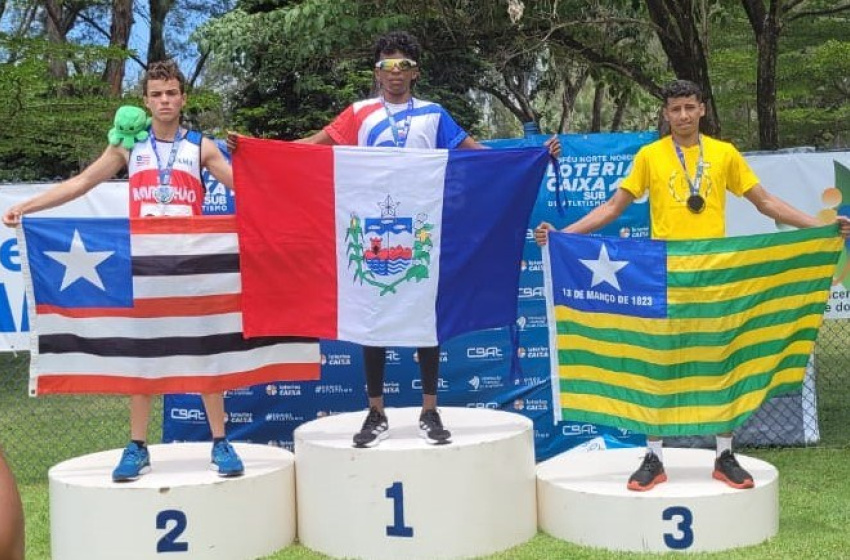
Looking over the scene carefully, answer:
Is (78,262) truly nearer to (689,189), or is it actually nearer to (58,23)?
(689,189)

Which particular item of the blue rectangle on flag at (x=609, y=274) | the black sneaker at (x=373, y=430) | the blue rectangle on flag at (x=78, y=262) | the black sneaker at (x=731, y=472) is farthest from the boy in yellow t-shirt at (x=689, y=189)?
the blue rectangle on flag at (x=78, y=262)

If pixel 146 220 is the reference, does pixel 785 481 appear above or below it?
below

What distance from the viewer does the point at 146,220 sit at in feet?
16.1

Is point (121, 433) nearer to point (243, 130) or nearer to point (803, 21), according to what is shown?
point (243, 130)

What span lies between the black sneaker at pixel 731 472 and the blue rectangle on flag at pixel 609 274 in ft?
2.35

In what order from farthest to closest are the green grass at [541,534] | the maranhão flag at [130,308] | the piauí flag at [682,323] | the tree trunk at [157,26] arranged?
the tree trunk at [157,26] → the maranhão flag at [130,308] → the piauí flag at [682,323] → the green grass at [541,534]

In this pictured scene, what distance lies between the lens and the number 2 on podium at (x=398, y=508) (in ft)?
15.1

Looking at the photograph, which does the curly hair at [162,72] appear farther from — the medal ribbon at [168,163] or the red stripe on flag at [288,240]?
the red stripe on flag at [288,240]

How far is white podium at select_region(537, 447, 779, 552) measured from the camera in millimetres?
4582

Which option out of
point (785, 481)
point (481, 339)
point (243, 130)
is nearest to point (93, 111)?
point (243, 130)

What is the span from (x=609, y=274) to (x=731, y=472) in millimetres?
1037

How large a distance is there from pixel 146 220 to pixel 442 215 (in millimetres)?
1367

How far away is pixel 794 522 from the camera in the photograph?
507 centimetres

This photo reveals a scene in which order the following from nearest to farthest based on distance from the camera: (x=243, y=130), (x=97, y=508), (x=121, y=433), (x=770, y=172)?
(x=97, y=508) < (x=770, y=172) < (x=121, y=433) < (x=243, y=130)
